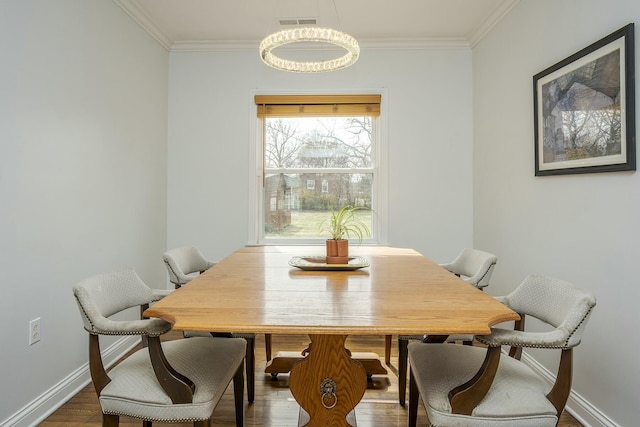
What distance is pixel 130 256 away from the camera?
3061mm

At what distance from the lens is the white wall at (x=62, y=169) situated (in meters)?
1.91

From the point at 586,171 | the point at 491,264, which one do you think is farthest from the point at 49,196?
the point at 586,171

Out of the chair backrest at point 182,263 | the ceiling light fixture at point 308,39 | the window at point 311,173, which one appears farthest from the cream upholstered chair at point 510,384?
the window at point 311,173

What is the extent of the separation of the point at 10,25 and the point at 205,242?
2.26 metres

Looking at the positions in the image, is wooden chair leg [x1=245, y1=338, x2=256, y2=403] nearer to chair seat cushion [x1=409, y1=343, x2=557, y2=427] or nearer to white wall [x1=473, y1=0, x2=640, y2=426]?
chair seat cushion [x1=409, y1=343, x2=557, y2=427]

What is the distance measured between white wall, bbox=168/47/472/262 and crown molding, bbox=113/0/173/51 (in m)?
0.18

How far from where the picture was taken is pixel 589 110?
2.08 metres

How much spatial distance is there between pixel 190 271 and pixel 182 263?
0.38 feet

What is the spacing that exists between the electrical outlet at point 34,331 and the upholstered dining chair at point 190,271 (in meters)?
0.71

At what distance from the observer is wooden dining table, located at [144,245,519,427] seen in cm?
115

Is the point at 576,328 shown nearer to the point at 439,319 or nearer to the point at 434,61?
the point at 439,319

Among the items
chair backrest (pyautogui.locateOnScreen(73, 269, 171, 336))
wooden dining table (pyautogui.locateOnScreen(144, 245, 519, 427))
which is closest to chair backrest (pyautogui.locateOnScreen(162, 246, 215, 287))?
chair backrest (pyautogui.locateOnScreen(73, 269, 171, 336))

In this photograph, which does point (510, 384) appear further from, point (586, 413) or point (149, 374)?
point (149, 374)

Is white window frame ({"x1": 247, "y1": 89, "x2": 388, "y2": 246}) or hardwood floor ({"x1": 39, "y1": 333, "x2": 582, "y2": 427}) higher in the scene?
white window frame ({"x1": 247, "y1": 89, "x2": 388, "y2": 246})
